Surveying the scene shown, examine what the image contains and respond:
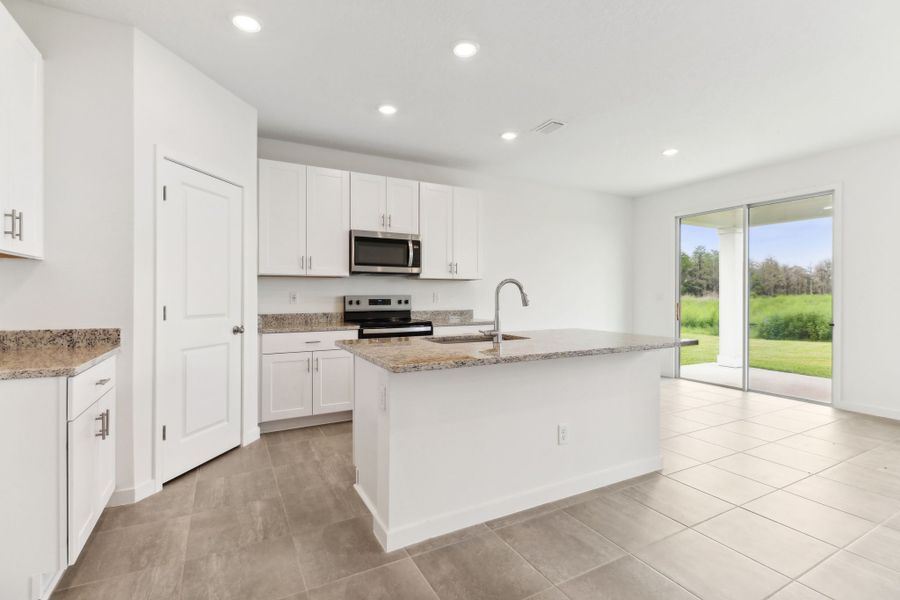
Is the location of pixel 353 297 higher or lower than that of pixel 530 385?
higher

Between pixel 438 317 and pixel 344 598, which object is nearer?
pixel 344 598

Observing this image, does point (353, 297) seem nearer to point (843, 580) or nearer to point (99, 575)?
point (99, 575)

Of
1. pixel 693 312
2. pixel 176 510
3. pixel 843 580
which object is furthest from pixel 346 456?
pixel 693 312

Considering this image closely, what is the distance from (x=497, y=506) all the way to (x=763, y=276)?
4.51 metres

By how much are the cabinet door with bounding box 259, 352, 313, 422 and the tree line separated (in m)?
4.96

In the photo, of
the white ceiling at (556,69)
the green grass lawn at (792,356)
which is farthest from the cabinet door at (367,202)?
the green grass lawn at (792,356)

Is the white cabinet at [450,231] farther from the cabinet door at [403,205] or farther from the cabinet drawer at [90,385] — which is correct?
the cabinet drawer at [90,385]

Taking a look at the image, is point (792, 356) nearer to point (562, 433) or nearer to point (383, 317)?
point (562, 433)

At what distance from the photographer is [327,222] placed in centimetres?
391

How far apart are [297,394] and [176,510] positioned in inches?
55.1

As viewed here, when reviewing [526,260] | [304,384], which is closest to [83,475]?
[304,384]

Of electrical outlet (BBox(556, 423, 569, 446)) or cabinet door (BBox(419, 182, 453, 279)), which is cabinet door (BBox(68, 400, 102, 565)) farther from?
cabinet door (BBox(419, 182, 453, 279))

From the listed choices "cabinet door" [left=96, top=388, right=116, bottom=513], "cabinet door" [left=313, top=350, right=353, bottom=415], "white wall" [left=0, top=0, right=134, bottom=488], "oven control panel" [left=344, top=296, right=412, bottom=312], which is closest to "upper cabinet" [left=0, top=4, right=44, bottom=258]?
"white wall" [left=0, top=0, right=134, bottom=488]

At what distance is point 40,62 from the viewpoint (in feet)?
7.02
